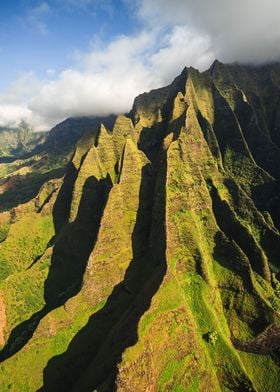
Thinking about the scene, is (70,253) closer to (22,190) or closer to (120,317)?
(120,317)

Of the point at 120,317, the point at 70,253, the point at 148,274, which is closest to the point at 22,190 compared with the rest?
the point at 70,253

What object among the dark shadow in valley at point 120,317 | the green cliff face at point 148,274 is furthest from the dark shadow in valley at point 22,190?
the dark shadow in valley at point 120,317

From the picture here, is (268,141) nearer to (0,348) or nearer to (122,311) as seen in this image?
(122,311)

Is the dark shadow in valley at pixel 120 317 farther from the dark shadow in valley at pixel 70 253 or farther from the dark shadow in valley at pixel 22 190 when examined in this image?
the dark shadow in valley at pixel 22 190

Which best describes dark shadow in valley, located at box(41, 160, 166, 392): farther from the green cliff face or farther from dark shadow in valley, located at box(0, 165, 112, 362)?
dark shadow in valley, located at box(0, 165, 112, 362)

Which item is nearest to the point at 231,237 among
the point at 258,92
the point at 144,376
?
the point at 144,376

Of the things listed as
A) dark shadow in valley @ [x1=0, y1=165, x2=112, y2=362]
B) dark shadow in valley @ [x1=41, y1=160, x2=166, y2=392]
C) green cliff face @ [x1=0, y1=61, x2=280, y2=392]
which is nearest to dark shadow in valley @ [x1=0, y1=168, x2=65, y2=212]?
green cliff face @ [x1=0, y1=61, x2=280, y2=392]
